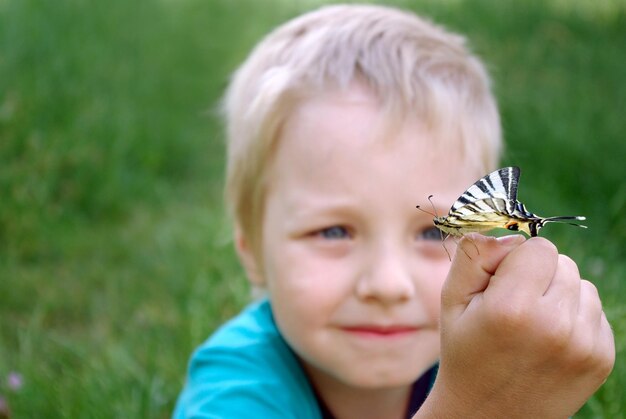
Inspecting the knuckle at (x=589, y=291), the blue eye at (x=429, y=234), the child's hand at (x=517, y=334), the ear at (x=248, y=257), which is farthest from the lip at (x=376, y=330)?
the knuckle at (x=589, y=291)

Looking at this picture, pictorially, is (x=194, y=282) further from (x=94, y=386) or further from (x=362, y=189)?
(x=362, y=189)

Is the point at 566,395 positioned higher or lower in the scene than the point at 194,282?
higher

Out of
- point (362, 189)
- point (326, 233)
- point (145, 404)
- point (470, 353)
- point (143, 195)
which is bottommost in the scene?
point (143, 195)

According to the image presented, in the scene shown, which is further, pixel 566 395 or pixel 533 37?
pixel 533 37

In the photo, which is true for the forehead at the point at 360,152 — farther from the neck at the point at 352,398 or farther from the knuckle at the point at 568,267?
the knuckle at the point at 568,267

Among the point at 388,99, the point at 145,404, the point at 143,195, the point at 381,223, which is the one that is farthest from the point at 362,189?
the point at 143,195

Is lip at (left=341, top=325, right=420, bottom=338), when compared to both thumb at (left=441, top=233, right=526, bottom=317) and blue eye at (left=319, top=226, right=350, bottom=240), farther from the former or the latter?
thumb at (left=441, top=233, right=526, bottom=317)
